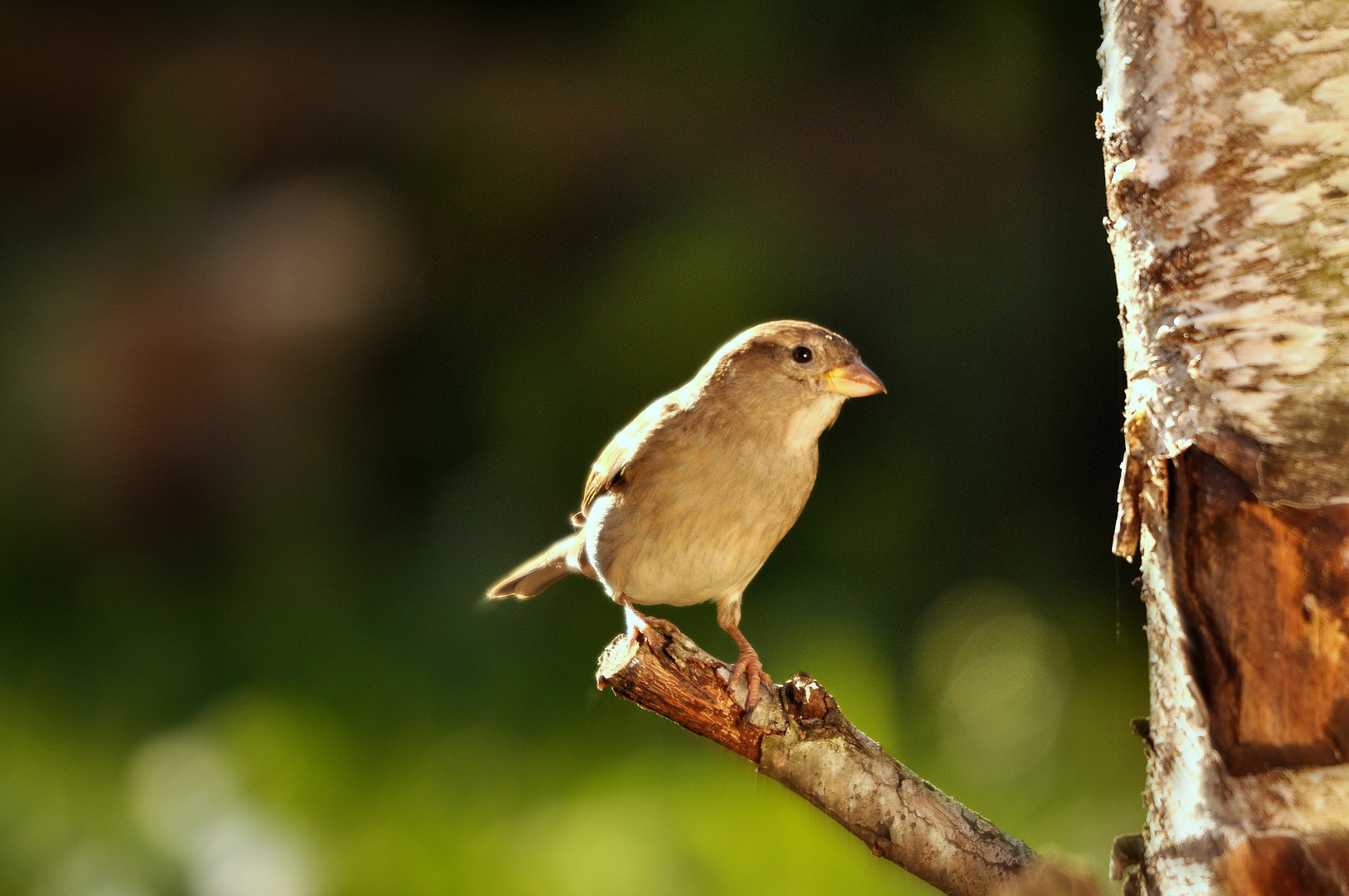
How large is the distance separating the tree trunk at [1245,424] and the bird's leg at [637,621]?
1.61 ft

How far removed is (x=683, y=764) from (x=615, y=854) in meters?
0.26

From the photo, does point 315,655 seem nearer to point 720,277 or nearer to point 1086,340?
point 720,277

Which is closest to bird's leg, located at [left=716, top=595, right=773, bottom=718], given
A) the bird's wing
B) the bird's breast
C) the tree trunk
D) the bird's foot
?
the bird's foot

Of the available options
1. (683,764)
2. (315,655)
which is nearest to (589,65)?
(315,655)

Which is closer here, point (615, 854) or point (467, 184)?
point (615, 854)

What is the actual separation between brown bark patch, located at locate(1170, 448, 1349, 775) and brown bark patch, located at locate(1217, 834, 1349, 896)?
0.05 metres

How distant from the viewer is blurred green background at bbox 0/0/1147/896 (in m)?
2.16

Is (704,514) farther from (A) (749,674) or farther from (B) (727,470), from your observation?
(A) (749,674)

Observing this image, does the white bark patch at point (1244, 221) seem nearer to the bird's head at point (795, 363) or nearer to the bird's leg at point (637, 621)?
the bird's leg at point (637, 621)

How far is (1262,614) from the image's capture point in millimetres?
770

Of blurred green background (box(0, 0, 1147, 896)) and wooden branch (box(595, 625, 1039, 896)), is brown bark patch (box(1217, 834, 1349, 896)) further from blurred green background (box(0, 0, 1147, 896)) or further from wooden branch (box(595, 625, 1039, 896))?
blurred green background (box(0, 0, 1147, 896))

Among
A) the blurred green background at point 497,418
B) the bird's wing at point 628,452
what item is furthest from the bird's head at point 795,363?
the blurred green background at point 497,418

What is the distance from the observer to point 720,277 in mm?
2693

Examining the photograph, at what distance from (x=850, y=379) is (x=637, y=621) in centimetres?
41
